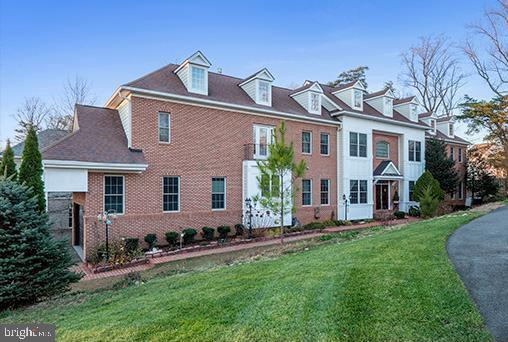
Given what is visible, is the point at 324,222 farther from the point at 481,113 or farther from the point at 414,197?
the point at 481,113

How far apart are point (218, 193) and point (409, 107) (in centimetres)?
1825

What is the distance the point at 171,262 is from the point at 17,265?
4859mm

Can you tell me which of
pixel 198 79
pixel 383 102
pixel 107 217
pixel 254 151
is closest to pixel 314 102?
pixel 254 151

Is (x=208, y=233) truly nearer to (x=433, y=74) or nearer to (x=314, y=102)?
(x=314, y=102)

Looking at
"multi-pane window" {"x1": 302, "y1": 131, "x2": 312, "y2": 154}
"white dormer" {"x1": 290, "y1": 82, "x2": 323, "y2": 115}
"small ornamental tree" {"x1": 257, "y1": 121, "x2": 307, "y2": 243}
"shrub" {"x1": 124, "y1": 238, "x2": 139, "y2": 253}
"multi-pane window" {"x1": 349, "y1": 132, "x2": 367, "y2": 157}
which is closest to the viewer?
"small ornamental tree" {"x1": 257, "y1": 121, "x2": 307, "y2": 243}

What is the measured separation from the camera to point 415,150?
2497 centimetres

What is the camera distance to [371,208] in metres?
21.9

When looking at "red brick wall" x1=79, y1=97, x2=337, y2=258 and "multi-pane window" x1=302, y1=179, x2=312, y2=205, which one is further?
"multi-pane window" x1=302, y1=179, x2=312, y2=205

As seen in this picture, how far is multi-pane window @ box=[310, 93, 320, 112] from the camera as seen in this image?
1983 cm

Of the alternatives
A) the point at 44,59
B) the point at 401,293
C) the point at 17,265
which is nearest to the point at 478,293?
the point at 401,293

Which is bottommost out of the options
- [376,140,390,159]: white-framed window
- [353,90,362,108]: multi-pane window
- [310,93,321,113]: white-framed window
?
[376,140,390,159]: white-framed window

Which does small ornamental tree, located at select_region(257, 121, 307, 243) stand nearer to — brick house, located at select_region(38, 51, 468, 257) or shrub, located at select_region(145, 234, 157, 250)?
brick house, located at select_region(38, 51, 468, 257)

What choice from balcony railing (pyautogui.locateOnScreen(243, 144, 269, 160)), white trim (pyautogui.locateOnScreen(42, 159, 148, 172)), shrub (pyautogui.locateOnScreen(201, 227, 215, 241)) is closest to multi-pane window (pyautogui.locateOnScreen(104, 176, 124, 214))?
white trim (pyautogui.locateOnScreen(42, 159, 148, 172))

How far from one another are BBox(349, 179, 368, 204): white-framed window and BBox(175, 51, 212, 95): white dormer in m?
11.4
